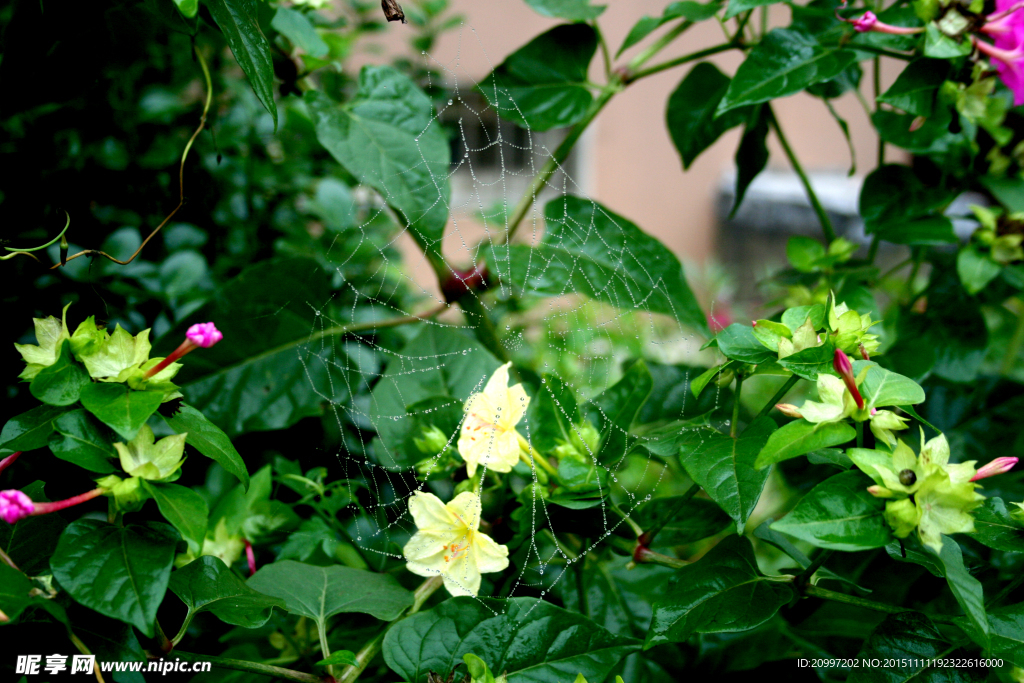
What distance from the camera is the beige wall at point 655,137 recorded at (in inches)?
122

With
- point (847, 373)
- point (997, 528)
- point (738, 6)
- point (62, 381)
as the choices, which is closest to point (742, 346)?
point (847, 373)

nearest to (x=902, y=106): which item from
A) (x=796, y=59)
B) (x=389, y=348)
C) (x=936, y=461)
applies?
(x=796, y=59)

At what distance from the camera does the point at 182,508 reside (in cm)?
36

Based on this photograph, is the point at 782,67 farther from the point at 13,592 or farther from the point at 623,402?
the point at 13,592

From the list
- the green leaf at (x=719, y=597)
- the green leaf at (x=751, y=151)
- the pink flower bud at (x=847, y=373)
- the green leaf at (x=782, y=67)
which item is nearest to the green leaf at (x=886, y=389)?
the pink flower bud at (x=847, y=373)

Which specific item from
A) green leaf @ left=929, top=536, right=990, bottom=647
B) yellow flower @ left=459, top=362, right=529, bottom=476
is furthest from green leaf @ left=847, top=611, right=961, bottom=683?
yellow flower @ left=459, top=362, right=529, bottom=476

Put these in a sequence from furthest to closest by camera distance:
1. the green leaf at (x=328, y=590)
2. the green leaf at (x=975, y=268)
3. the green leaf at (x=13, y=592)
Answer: the green leaf at (x=975, y=268), the green leaf at (x=328, y=590), the green leaf at (x=13, y=592)

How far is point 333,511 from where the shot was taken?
1.75ft

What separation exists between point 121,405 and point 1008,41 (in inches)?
27.9

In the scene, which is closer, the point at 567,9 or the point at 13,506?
the point at 13,506

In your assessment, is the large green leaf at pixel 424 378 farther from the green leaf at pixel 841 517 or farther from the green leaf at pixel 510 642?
the green leaf at pixel 841 517

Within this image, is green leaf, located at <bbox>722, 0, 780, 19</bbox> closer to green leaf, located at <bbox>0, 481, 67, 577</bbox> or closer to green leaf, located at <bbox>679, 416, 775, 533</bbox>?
green leaf, located at <bbox>679, 416, 775, 533</bbox>

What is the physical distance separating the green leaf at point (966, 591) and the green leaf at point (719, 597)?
10 centimetres

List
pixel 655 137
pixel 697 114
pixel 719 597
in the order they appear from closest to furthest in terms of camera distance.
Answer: pixel 719 597
pixel 697 114
pixel 655 137
